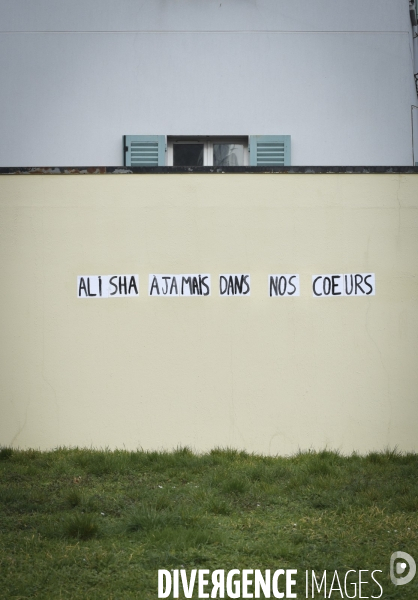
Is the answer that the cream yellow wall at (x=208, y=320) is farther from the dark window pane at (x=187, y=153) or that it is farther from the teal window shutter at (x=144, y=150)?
the dark window pane at (x=187, y=153)

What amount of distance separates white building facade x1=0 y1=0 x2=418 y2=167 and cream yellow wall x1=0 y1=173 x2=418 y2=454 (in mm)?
2909

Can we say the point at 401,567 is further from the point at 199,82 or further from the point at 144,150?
the point at 199,82

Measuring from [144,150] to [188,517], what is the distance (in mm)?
5852

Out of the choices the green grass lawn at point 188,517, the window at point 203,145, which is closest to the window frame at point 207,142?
the window at point 203,145

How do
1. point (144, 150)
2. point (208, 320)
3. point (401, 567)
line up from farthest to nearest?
point (144, 150) < point (208, 320) < point (401, 567)

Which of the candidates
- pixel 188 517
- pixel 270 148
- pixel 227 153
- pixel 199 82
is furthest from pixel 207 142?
pixel 188 517

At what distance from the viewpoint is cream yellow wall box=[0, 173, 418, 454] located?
694 cm

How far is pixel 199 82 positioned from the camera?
32.2 feet

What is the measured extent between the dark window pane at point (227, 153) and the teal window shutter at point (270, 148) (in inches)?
15.3

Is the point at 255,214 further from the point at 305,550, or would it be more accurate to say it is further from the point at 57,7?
the point at 57,7

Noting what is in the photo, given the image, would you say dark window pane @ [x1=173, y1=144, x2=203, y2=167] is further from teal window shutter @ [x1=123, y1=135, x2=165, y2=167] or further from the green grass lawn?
the green grass lawn

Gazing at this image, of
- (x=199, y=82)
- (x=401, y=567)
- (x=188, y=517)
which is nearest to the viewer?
(x=401, y=567)

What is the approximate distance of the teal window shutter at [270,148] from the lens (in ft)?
32.0

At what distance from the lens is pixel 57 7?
9.87m
